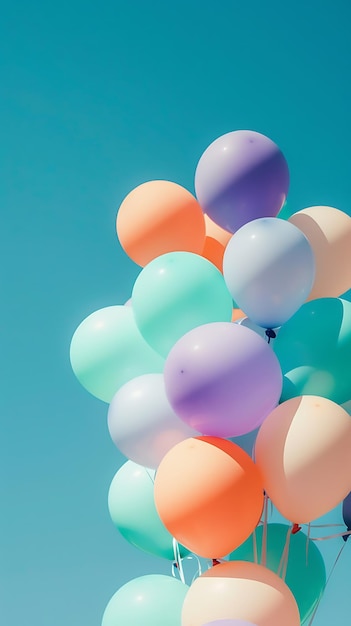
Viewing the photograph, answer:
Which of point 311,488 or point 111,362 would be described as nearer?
point 311,488

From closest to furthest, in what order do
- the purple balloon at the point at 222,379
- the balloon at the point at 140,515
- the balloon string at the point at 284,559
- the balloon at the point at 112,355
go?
the purple balloon at the point at 222,379 < the balloon string at the point at 284,559 < the balloon at the point at 140,515 < the balloon at the point at 112,355

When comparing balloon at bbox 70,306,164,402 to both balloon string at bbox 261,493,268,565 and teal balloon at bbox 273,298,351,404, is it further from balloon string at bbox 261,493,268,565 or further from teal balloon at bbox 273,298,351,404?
balloon string at bbox 261,493,268,565

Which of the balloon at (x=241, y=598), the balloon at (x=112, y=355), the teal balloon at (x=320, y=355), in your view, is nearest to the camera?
the balloon at (x=241, y=598)

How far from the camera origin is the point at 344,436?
11.2ft

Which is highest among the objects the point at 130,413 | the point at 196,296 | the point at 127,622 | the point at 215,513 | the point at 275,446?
the point at 196,296

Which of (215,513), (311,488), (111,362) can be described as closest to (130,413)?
(111,362)

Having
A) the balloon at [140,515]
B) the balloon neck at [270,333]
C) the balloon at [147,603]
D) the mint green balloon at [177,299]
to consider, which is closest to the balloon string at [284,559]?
the balloon at [147,603]

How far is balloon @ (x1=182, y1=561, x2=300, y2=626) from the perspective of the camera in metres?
3.19

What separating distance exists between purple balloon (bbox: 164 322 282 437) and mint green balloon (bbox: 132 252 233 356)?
0.34 metres

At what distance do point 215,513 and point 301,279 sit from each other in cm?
136

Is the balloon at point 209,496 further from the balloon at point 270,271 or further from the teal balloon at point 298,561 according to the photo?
the balloon at point 270,271

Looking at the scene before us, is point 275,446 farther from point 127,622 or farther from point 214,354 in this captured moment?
point 127,622

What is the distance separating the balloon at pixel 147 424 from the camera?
3854 millimetres

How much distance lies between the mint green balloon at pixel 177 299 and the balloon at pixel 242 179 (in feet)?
1.68
